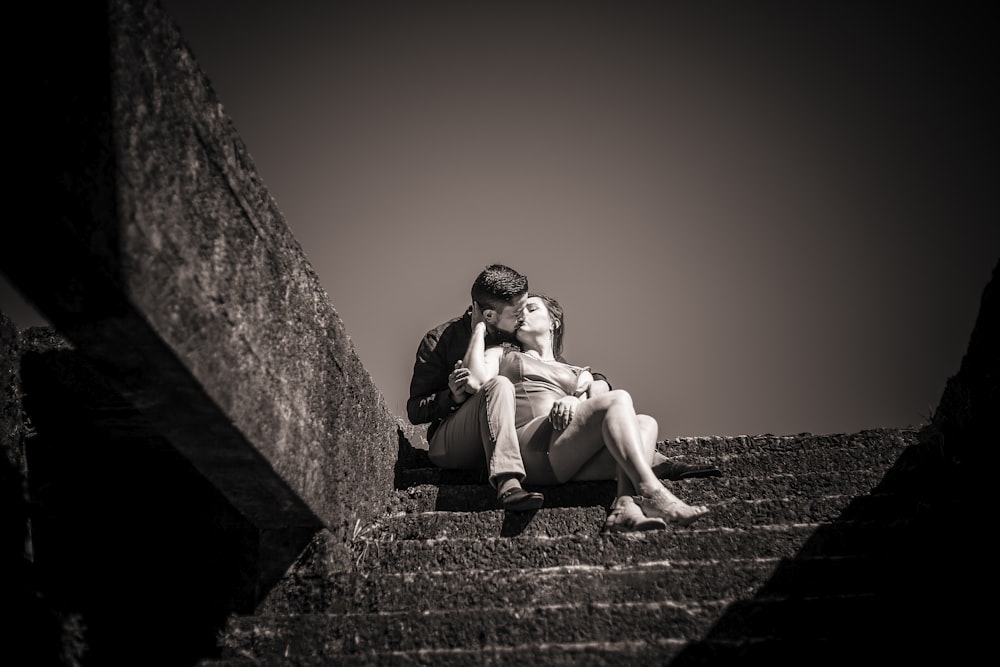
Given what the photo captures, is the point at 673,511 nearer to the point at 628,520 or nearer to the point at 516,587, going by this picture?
the point at 628,520

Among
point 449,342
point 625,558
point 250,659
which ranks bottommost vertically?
point 250,659

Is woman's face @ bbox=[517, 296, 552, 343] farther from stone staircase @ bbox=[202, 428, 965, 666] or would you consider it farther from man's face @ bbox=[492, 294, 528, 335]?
stone staircase @ bbox=[202, 428, 965, 666]

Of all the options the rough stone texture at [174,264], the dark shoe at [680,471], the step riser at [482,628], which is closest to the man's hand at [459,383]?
the rough stone texture at [174,264]

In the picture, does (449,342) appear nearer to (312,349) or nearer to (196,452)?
(312,349)

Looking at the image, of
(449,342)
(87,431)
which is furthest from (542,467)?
(87,431)

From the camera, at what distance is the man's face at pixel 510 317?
4.84 m

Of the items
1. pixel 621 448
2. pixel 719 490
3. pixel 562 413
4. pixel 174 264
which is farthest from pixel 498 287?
pixel 174 264

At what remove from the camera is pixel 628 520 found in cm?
349

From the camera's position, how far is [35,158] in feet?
7.23

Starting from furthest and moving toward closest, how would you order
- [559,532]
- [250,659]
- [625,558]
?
[559,532], [625,558], [250,659]

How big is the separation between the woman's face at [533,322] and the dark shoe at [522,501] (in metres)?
1.45

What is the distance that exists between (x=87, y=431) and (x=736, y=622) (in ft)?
10.3

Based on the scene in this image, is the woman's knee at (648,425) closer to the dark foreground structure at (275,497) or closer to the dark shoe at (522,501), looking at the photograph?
the dark foreground structure at (275,497)

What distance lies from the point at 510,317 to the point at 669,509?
1.79 metres
